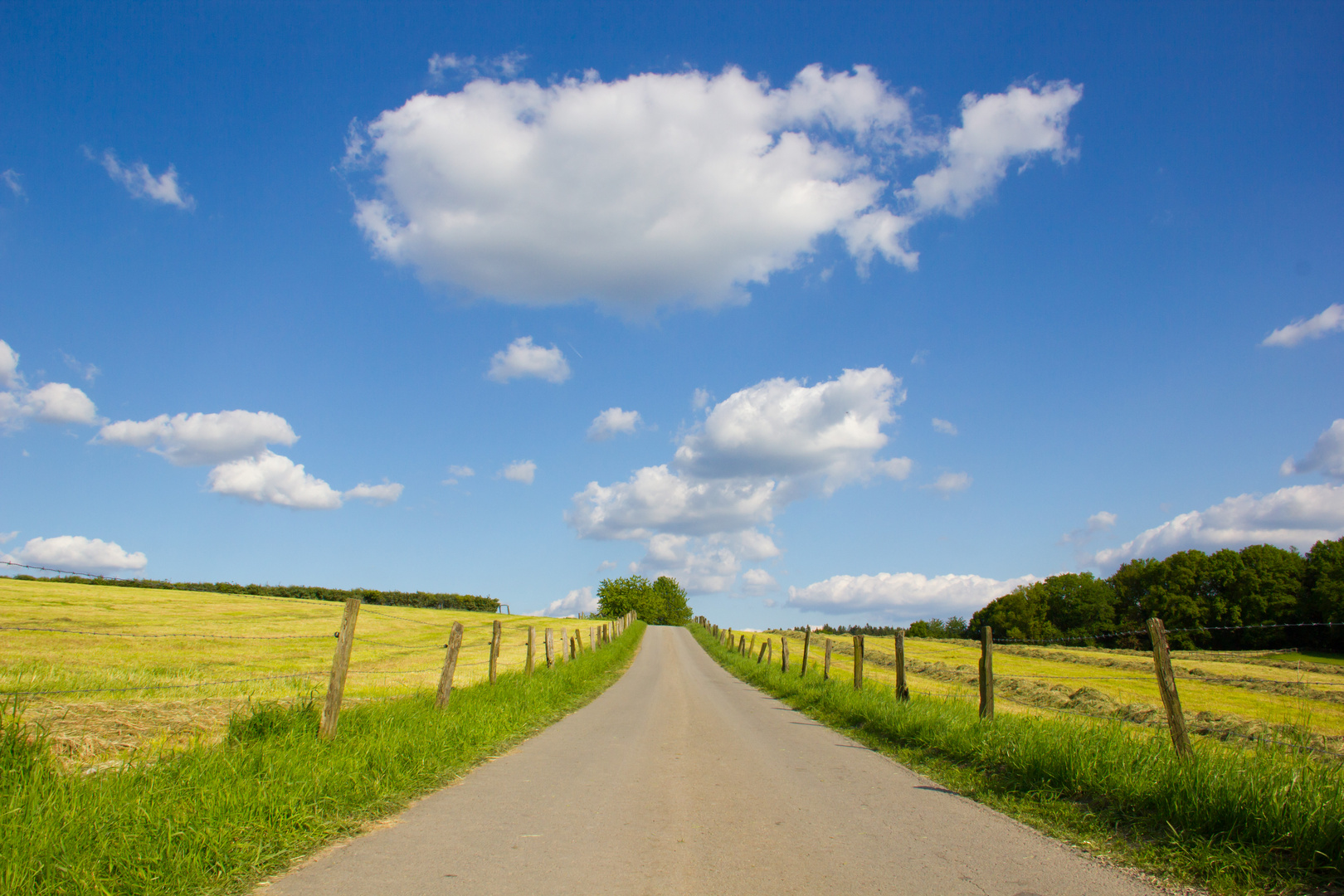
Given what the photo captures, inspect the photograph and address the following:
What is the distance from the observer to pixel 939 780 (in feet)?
27.2

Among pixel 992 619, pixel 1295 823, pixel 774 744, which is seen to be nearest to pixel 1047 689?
pixel 774 744

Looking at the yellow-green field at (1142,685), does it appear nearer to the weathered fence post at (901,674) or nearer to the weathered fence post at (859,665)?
the weathered fence post at (901,674)

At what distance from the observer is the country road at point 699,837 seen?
4617mm

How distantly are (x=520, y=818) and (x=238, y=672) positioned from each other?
1517 cm

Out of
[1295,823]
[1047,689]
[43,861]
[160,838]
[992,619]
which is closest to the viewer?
[43,861]

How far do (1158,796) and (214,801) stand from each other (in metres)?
7.58

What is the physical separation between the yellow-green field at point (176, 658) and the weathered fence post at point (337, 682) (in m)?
0.82

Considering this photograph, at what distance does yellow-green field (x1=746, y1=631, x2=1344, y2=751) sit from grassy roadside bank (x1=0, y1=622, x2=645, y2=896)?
28.0 ft

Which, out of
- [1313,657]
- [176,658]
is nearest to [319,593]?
[176,658]

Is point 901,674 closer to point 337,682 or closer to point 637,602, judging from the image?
point 337,682

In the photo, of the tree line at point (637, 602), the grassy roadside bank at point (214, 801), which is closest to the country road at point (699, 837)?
the grassy roadside bank at point (214, 801)

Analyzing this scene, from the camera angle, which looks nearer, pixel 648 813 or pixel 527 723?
pixel 648 813

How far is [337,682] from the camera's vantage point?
7.95m

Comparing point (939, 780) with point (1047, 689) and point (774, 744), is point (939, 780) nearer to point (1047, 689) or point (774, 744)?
point (774, 744)
